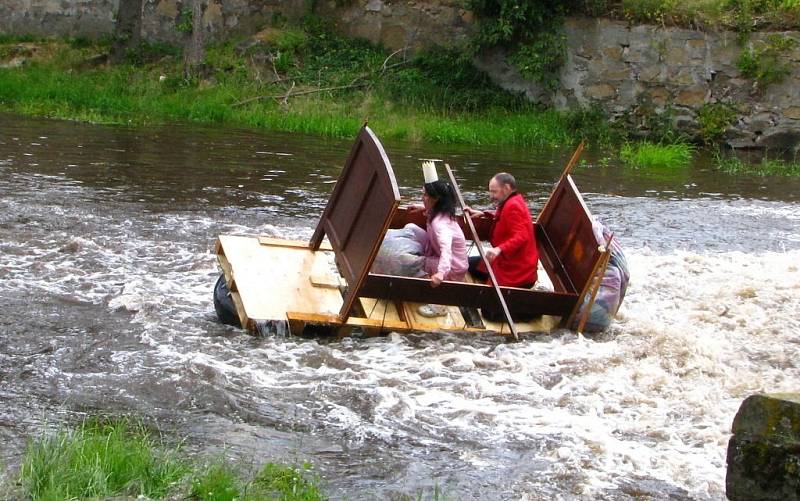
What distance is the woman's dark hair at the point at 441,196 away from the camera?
8.78 m

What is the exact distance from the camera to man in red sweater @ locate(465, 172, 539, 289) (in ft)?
29.6

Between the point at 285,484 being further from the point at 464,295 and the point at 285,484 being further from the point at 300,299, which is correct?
the point at 464,295

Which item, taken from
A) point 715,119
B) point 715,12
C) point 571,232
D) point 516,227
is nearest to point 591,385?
point 516,227

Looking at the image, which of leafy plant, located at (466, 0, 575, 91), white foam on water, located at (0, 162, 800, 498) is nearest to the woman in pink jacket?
white foam on water, located at (0, 162, 800, 498)

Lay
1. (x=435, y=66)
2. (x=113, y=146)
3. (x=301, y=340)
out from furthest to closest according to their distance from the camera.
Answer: (x=435, y=66) → (x=113, y=146) → (x=301, y=340)

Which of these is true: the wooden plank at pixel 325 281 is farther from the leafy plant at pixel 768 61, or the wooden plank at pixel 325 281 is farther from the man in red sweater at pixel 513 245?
the leafy plant at pixel 768 61

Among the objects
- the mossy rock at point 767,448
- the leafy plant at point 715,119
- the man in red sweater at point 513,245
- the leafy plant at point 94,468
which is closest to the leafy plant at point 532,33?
the leafy plant at point 715,119

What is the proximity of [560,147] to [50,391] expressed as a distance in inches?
568

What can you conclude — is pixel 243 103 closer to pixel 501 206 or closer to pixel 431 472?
pixel 501 206

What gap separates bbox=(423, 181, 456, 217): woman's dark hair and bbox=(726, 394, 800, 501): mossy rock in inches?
178

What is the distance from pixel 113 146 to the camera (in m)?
16.5

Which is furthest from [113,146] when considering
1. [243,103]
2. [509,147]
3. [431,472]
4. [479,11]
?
[431,472]

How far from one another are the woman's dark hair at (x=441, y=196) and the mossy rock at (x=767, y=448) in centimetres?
453

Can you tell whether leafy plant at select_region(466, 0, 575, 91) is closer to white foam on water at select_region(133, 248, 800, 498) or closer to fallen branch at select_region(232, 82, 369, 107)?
fallen branch at select_region(232, 82, 369, 107)
